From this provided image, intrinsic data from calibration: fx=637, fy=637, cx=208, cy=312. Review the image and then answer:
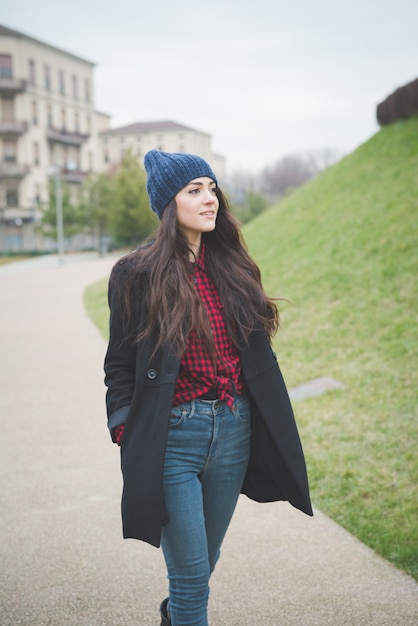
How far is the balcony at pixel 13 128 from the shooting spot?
55.6m

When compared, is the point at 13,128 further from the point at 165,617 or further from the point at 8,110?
the point at 165,617

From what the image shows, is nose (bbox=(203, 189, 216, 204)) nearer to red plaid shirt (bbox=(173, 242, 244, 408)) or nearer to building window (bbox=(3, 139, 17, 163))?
red plaid shirt (bbox=(173, 242, 244, 408))

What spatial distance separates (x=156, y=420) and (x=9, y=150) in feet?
196

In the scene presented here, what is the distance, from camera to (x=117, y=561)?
3.76 meters

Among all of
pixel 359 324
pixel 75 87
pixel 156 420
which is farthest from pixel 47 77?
pixel 156 420

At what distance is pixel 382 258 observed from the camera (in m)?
10.1

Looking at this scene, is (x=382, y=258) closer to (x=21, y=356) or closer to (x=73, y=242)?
(x=21, y=356)

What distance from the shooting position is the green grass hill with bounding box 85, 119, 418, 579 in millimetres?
4551

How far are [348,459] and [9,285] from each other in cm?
2103

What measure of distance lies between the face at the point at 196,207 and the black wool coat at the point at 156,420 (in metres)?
0.31

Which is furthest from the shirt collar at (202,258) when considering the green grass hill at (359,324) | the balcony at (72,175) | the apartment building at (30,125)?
the balcony at (72,175)

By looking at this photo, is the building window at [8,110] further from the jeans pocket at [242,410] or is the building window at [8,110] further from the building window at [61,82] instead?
the jeans pocket at [242,410]

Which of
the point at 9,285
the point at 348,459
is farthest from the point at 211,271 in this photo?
the point at 9,285

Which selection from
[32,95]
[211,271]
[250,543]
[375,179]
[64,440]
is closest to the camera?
[211,271]
